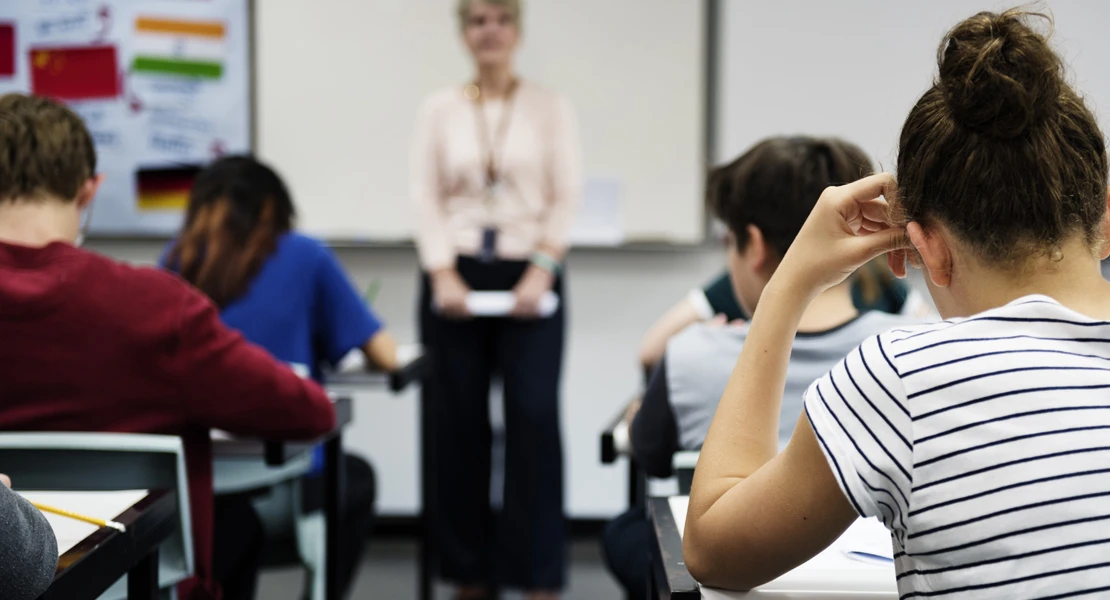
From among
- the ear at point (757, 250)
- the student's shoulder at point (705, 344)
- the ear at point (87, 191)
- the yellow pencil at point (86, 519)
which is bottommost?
the yellow pencil at point (86, 519)

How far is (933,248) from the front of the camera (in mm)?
875

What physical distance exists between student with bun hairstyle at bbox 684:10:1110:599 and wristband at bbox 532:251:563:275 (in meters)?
2.13

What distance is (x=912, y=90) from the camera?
97 cm

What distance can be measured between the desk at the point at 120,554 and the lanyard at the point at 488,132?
198cm

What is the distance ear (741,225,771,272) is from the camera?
1.55 m

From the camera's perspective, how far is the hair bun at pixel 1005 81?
2.61 ft

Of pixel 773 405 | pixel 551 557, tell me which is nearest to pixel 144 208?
pixel 551 557

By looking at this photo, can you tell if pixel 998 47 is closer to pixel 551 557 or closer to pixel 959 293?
pixel 959 293

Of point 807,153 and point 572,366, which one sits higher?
point 807,153

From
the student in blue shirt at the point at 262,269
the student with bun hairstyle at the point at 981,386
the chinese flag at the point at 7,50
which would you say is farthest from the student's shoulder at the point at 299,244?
the chinese flag at the point at 7,50

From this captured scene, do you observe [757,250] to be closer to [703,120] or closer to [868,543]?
Result: [868,543]

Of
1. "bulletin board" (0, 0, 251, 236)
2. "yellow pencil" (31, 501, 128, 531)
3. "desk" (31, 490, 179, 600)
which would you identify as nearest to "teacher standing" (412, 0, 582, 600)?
"bulletin board" (0, 0, 251, 236)

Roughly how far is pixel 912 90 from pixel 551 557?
2272 mm

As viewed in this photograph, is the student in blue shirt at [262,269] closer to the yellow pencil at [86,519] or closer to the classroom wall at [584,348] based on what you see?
the yellow pencil at [86,519]
